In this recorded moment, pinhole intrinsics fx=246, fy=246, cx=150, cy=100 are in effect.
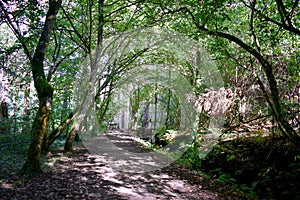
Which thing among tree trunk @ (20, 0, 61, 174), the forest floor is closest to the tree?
tree trunk @ (20, 0, 61, 174)

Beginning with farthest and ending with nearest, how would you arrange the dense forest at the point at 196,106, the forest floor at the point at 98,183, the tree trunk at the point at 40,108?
the tree trunk at the point at 40,108
the dense forest at the point at 196,106
the forest floor at the point at 98,183

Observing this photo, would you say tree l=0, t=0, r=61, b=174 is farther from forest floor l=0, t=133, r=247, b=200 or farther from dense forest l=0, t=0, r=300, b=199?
forest floor l=0, t=133, r=247, b=200

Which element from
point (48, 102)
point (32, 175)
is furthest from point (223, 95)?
point (32, 175)

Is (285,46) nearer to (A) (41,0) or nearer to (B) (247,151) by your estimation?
(B) (247,151)

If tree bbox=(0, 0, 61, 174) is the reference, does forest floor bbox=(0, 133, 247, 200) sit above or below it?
below

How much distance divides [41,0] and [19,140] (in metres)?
4.71

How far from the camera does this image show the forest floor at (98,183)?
4.36 m

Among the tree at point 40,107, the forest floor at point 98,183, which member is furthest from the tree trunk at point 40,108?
the forest floor at point 98,183

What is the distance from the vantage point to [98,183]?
5.20 metres

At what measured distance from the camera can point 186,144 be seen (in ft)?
33.0

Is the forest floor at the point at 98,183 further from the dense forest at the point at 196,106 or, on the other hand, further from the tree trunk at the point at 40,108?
the tree trunk at the point at 40,108

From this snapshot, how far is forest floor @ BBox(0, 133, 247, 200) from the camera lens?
4.36 m

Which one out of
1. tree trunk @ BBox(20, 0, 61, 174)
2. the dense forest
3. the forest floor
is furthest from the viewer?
Answer: tree trunk @ BBox(20, 0, 61, 174)

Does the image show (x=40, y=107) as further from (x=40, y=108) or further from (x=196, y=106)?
(x=196, y=106)
